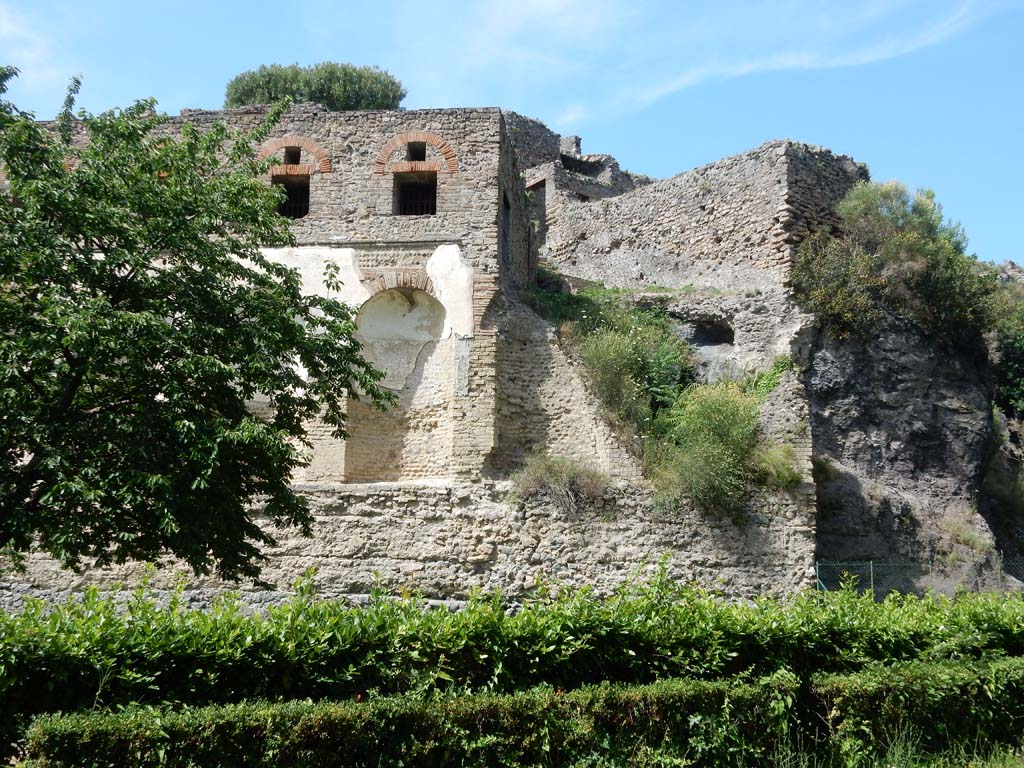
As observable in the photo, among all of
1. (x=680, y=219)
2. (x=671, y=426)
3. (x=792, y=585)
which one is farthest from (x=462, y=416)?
(x=680, y=219)

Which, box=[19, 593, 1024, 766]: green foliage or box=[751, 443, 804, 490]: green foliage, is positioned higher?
box=[751, 443, 804, 490]: green foliage

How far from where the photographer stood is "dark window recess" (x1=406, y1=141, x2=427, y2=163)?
1709 centimetres

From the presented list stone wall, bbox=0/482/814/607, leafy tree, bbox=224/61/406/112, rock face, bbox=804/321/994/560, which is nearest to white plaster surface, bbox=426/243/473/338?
stone wall, bbox=0/482/814/607

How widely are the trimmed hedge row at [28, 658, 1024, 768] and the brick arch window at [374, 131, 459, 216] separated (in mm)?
11322

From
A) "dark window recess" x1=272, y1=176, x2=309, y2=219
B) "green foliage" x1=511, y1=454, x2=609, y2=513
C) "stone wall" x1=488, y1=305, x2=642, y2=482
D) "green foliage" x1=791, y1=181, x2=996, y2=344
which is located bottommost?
"green foliage" x1=511, y1=454, x2=609, y2=513

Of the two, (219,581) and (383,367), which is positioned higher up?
(383,367)

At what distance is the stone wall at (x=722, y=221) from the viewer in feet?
62.8

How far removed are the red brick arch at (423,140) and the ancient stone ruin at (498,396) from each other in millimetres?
41

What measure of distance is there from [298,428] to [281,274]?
1893mm

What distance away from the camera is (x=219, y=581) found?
13.5 meters

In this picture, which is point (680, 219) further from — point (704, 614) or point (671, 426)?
point (704, 614)

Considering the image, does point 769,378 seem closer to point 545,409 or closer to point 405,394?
point 545,409

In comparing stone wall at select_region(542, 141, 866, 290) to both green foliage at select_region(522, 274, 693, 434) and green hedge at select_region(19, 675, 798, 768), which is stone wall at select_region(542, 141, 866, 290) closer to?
green foliage at select_region(522, 274, 693, 434)

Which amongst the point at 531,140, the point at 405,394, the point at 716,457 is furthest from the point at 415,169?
the point at 531,140
